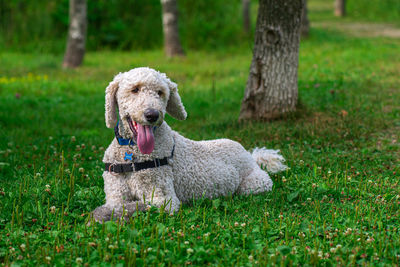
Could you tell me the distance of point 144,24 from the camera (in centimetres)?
2044

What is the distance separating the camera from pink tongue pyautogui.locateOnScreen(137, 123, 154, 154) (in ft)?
14.0

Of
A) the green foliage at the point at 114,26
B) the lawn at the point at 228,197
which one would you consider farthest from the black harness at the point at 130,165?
the green foliage at the point at 114,26

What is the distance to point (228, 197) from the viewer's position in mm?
5199

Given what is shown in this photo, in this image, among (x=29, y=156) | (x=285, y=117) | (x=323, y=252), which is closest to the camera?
(x=323, y=252)

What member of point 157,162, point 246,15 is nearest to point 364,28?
point 246,15

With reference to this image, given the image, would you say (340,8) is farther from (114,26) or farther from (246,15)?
(114,26)

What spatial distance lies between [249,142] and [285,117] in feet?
4.25

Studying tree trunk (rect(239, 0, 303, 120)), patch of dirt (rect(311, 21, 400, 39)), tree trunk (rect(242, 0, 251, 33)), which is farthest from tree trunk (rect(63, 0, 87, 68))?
patch of dirt (rect(311, 21, 400, 39))

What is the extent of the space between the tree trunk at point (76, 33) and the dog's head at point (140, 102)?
37.7ft

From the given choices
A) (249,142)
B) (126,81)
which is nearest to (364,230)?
(126,81)

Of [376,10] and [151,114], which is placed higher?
[376,10]

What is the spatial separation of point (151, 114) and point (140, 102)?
0.17 m

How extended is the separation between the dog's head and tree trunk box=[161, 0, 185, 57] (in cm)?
1236

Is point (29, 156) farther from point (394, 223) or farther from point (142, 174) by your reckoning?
point (394, 223)
